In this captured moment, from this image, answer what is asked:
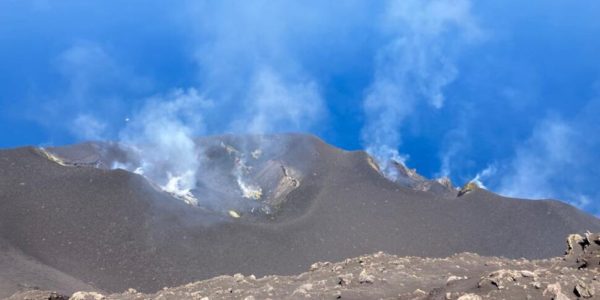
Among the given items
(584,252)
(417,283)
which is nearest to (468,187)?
(584,252)

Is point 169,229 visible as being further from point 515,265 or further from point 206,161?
point 515,265

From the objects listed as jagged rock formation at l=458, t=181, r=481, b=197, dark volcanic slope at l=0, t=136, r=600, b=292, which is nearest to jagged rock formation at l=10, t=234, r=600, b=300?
dark volcanic slope at l=0, t=136, r=600, b=292

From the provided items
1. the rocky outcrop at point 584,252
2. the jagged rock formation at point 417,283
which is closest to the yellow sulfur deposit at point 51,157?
the jagged rock formation at point 417,283

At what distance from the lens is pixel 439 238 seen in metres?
31.2

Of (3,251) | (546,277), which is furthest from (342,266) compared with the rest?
(3,251)

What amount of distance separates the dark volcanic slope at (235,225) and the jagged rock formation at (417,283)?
7.75 meters

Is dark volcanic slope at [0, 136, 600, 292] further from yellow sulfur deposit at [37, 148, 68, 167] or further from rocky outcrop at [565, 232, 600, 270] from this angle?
rocky outcrop at [565, 232, 600, 270]

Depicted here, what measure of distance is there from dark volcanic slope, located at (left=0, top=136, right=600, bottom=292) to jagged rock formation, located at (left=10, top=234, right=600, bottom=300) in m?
7.75

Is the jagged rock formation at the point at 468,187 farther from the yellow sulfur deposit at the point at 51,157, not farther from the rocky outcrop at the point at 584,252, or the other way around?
the yellow sulfur deposit at the point at 51,157

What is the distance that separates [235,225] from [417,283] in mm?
15090

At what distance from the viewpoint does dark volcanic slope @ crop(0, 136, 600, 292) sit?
26984 millimetres

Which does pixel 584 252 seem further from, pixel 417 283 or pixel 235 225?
pixel 235 225

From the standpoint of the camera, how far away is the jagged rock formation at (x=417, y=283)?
1134cm

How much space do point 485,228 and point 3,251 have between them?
22558mm
